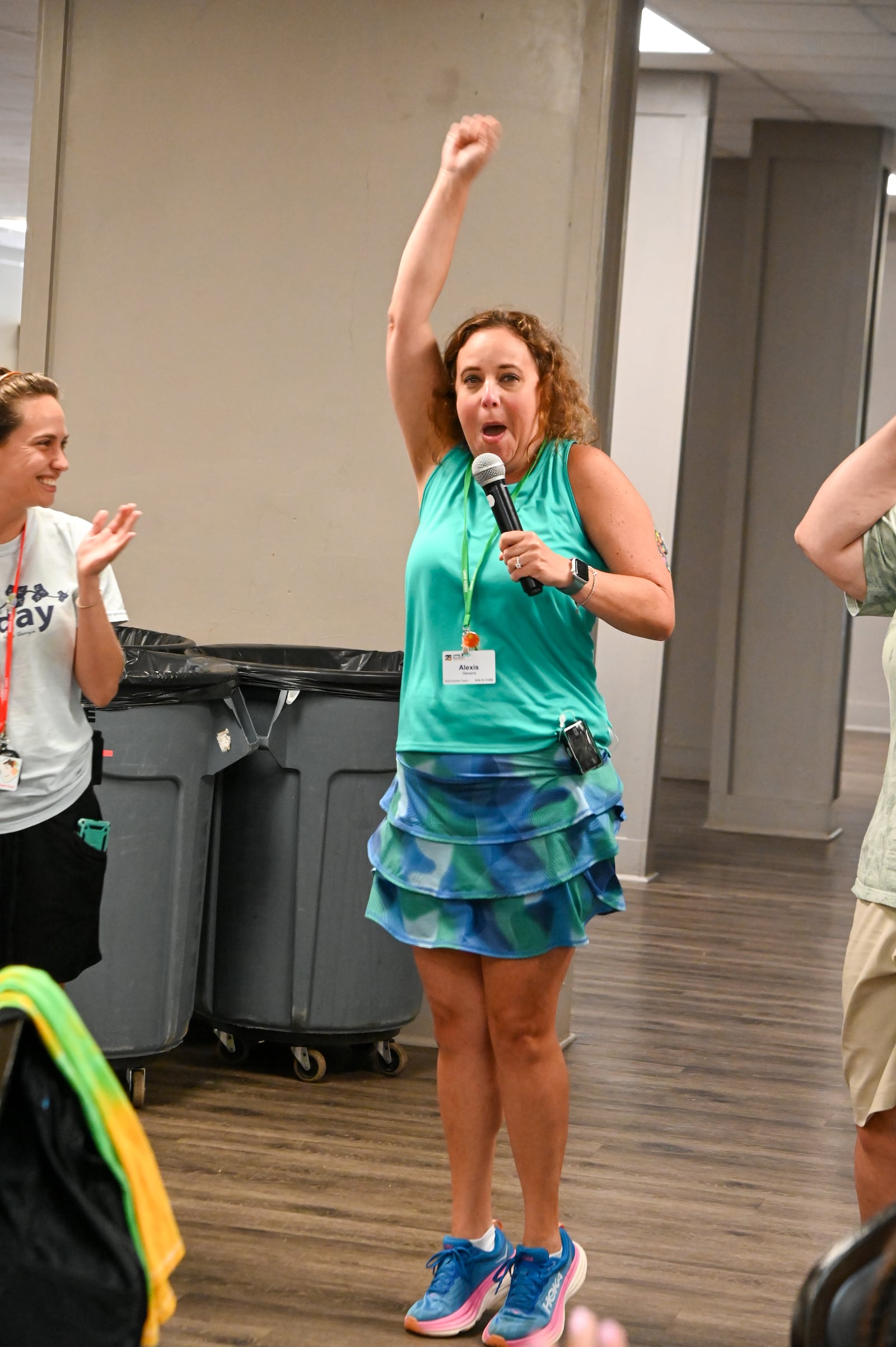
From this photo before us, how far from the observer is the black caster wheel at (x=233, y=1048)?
4.13 m

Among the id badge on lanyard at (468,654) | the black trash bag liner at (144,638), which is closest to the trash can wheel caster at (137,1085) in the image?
the black trash bag liner at (144,638)

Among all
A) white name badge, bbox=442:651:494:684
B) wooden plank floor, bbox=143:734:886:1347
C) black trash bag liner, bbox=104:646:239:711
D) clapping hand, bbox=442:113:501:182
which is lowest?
wooden plank floor, bbox=143:734:886:1347

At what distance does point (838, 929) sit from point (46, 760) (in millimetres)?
4580

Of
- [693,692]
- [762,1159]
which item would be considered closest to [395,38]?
[762,1159]

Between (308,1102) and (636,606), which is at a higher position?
(636,606)

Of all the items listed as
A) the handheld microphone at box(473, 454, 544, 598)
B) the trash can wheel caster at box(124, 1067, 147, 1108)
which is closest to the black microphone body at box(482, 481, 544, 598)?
the handheld microphone at box(473, 454, 544, 598)

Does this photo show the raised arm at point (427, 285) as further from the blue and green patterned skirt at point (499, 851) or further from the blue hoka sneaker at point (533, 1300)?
the blue hoka sneaker at point (533, 1300)

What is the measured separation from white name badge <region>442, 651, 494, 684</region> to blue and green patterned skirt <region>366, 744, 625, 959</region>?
0.41ft

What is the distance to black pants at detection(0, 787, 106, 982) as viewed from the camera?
8.27ft

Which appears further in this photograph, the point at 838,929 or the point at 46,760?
the point at 838,929

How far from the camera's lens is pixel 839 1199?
3.46 m

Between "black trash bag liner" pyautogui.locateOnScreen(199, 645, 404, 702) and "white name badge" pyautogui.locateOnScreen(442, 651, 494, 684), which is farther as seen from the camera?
"black trash bag liner" pyautogui.locateOnScreen(199, 645, 404, 702)

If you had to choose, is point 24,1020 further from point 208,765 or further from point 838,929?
point 838,929

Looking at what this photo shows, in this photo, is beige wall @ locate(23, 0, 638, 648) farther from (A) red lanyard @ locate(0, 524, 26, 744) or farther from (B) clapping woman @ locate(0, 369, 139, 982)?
(A) red lanyard @ locate(0, 524, 26, 744)
